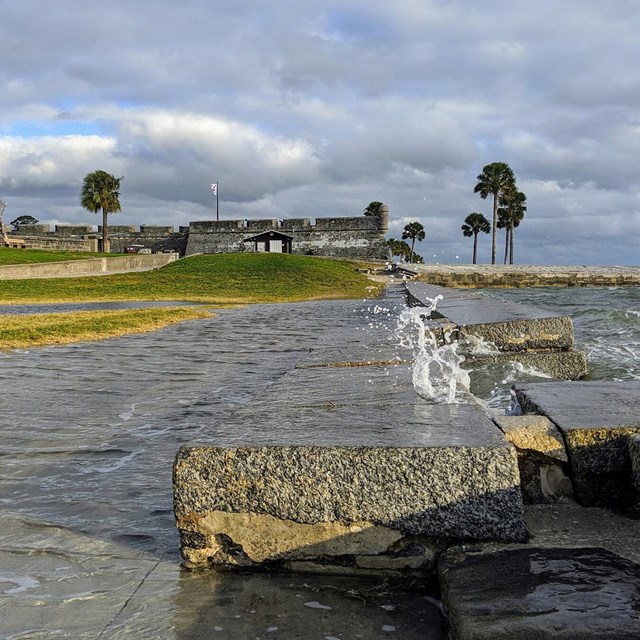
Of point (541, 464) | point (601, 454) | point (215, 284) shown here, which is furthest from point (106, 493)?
point (215, 284)

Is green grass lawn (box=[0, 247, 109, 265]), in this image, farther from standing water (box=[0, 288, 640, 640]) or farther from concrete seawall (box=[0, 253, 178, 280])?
standing water (box=[0, 288, 640, 640])

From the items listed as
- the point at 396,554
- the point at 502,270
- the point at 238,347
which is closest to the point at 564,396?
the point at 396,554

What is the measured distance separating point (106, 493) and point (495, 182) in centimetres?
6044

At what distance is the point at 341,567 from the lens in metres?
2.07

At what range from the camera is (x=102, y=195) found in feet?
175

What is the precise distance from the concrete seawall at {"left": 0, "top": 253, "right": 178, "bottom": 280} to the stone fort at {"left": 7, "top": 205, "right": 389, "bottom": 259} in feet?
29.7

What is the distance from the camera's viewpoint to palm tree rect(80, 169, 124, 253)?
175 ft

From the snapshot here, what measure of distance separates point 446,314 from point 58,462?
16.0 feet

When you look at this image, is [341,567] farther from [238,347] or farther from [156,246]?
[156,246]

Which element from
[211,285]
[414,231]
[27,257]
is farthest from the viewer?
[414,231]

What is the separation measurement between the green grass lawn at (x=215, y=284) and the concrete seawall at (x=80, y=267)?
3.54m

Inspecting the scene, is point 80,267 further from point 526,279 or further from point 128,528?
point 128,528

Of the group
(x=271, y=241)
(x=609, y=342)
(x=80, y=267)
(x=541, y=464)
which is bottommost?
(x=609, y=342)

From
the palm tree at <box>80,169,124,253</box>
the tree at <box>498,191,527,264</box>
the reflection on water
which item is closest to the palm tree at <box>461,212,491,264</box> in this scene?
the tree at <box>498,191,527,264</box>
